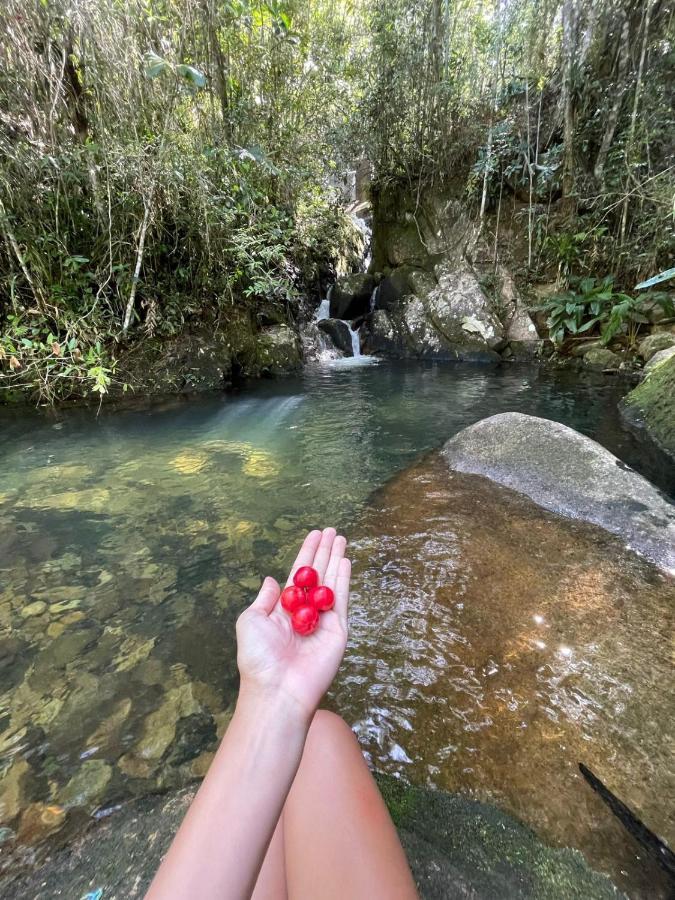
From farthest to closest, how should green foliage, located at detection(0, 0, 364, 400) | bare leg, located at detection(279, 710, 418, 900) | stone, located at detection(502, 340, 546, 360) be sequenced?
stone, located at detection(502, 340, 546, 360) < green foliage, located at detection(0, 0, 364, 400) < bare leg, located at detection(279, 710, 418, 900)

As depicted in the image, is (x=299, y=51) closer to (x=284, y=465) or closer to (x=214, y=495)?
(x=284, y=465)

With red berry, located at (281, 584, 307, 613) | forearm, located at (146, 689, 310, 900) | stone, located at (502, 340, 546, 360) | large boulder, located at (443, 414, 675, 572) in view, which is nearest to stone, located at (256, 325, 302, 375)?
stone, located at (502, 340, 546, 360)

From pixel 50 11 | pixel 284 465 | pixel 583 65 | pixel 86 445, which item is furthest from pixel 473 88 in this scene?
pixel 86 445

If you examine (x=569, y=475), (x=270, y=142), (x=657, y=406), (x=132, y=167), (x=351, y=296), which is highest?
(x=270, y=142)

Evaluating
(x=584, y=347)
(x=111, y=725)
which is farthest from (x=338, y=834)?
(x=584, y=347)

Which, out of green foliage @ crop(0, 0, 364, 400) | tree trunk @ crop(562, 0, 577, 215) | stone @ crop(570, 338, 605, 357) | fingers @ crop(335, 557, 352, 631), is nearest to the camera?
fingers @ crop(335, 557, 352, 631)

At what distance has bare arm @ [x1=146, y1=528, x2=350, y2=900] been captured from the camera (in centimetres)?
75

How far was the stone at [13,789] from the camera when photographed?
57.4 inches

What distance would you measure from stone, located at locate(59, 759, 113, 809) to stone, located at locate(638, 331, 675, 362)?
963cm

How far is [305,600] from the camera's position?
4.58ft

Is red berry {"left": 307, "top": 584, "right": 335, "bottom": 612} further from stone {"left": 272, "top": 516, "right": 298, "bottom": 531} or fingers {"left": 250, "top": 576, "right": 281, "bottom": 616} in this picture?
stone {"left": 272, "top": 516, "right": 298, "bottom": 531}

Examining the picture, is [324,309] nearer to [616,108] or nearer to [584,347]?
[584,347]

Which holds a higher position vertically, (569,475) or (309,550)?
(309,550)

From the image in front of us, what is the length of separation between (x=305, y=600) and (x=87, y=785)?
1.12 m
